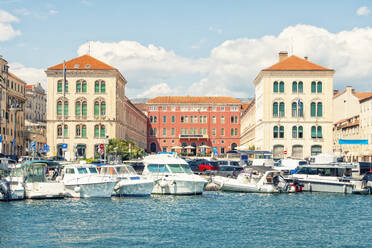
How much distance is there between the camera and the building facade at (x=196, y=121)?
154000 mm

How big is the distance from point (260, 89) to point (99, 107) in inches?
1198

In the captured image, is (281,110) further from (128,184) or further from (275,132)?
(128,184)

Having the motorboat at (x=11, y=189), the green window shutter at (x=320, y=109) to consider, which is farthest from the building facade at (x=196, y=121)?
the motorboat at (x=11, y=189)

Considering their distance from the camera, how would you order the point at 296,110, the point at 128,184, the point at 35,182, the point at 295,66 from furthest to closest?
the point at 295,66 < the point at 296,110 < the point at 128,184 < the point at 35,182

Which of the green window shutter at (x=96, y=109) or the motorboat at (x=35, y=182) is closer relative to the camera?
the motorboat at (x=35, y=182)

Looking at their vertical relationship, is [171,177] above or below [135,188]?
above

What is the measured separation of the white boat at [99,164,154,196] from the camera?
46.9 m

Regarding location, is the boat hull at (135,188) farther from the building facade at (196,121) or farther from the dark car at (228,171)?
the building facade at (196,121)

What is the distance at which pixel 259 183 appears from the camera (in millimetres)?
52875

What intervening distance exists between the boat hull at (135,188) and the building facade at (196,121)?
106592 millimetres

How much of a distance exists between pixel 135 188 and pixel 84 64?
57477mm

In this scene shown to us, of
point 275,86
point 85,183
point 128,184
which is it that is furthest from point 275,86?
point 85,183

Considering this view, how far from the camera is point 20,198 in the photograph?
42844 millimetres

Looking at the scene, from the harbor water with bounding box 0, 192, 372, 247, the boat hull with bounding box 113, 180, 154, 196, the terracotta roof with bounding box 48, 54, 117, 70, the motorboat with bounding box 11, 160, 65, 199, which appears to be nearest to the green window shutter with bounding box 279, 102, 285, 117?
the terracotta roof with bounding box 48, 54, 117, 70
